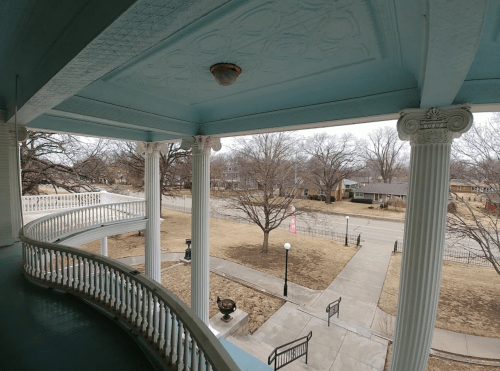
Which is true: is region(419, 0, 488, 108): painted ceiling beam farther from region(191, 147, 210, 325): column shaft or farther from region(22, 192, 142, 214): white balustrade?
region(22, 192, 142, 214): white balustrade

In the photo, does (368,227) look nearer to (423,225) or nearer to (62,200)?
(423,225)

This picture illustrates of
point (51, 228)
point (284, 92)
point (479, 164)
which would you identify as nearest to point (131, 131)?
point (51, 228)

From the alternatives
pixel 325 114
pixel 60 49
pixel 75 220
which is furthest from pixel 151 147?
pixel 60 49

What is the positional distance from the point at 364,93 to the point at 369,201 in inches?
1554

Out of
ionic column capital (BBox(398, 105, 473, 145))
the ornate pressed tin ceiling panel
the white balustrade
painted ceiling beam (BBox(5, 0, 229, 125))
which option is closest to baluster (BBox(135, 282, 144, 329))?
painted ceiling beam (BBox(5, 0, 229, 125))

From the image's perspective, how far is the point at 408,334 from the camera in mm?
3346

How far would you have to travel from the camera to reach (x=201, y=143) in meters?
6.29

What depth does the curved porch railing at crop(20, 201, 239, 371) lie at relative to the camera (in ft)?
6.91

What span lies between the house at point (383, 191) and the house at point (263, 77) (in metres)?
36.7

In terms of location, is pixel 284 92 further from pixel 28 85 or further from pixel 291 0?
pixel 28 85

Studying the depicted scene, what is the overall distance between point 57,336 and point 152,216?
7105mm

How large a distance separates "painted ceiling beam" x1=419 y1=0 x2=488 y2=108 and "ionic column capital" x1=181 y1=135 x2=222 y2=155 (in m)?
4.90

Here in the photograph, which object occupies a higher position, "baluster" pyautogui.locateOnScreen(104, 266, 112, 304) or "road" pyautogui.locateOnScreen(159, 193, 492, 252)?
"baluster" pyautogui.locateOnScreen(104, 266, 112, 304)

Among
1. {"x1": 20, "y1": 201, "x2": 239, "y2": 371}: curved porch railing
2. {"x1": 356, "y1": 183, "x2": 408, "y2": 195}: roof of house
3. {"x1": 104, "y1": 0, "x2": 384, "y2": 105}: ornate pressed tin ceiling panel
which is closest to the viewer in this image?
{"x1": 20, "y1": 201, "x2": 239, "y2": 371}: curved porch railing
